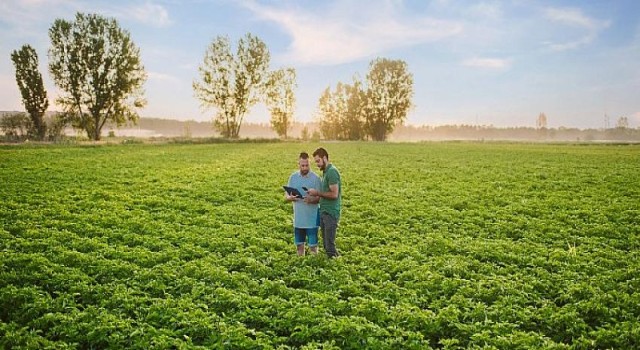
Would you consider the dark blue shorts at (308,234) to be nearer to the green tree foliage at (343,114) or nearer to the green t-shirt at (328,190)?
the green t-shirt at (328,190)

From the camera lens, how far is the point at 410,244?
16.3m

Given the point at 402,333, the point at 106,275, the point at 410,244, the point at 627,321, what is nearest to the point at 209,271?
the point at 106,275

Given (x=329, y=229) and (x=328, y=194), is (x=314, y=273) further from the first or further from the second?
(x=328, y=194)

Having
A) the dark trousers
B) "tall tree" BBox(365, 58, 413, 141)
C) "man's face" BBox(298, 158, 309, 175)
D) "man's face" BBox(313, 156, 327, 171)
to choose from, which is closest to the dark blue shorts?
the dark trousers

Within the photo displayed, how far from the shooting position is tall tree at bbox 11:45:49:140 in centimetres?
8062

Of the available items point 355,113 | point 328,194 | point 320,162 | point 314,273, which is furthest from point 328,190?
point 355,113

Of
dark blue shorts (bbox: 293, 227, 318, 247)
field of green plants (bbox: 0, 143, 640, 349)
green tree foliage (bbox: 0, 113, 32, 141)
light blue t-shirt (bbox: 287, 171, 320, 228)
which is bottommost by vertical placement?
field of green plants (bbox: 0, 143, 640, 349)

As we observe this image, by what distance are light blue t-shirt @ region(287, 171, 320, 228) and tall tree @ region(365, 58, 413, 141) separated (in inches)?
4542

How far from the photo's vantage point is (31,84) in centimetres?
8175

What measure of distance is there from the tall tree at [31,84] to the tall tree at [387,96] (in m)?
82.6

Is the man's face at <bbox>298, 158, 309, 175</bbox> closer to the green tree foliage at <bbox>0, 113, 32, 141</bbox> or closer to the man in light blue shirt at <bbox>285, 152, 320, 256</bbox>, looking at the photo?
the man in light blue shirt at <bbox>285, 152, 320, 256</bbox>

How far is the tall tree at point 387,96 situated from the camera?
125 metres

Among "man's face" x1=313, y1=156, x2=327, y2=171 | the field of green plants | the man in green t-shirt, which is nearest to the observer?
the field of green plants

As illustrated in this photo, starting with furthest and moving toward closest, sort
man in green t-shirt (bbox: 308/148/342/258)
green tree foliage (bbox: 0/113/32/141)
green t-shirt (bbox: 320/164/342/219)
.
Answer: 1. green tree foliage (bbox: 0/113/32/141)
2. green t-shirt (bbox: 320/164/342/219)
3. man in green t-shirt (bbox: 308/148/342/258)
